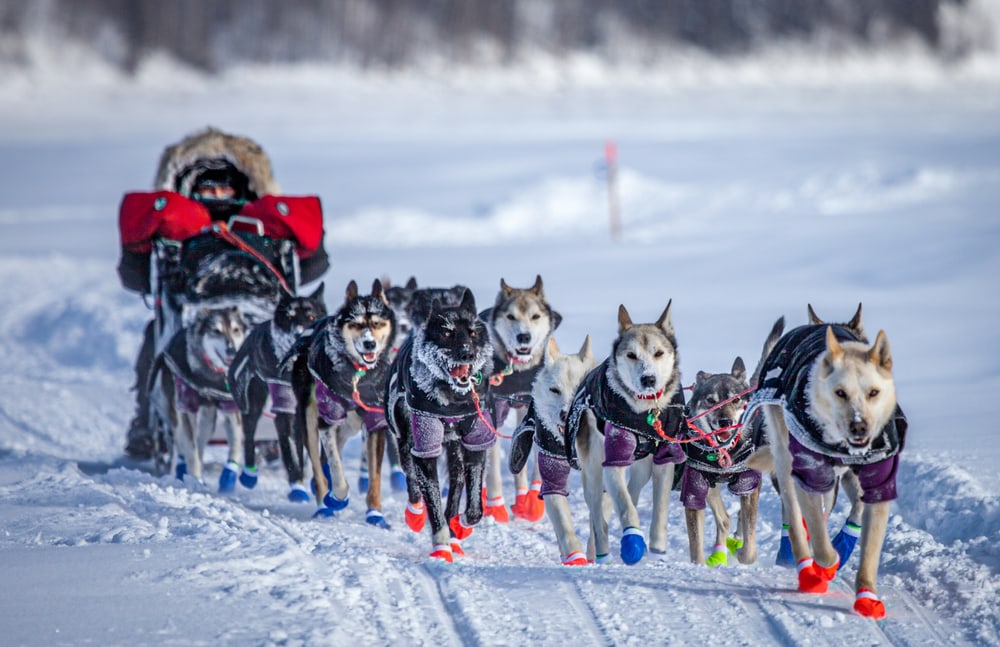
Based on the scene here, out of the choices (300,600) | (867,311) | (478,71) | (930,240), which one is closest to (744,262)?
(930,240)

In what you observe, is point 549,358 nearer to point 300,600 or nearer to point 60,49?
point 300,600

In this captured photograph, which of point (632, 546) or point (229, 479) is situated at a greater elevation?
point (632, 546)

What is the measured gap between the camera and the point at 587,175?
2503 centimetres

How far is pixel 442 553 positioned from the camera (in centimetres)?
577

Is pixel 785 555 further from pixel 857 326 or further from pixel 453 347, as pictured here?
pixel 453 347

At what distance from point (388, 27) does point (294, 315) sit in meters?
34.6

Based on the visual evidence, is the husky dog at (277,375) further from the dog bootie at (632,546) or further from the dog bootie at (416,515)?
the dog bootie at (632,546)

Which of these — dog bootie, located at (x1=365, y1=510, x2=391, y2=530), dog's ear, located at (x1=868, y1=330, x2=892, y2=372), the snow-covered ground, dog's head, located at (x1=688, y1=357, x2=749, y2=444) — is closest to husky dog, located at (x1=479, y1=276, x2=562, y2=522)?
the snow-covered ground

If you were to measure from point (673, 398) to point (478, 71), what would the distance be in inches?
1312

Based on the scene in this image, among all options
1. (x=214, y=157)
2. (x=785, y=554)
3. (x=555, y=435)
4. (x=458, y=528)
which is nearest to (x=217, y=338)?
(x=214, y=157)

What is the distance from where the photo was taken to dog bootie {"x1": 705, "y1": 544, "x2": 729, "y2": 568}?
18.8 ft

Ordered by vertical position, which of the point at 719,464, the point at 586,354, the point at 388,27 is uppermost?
the point at 388,27

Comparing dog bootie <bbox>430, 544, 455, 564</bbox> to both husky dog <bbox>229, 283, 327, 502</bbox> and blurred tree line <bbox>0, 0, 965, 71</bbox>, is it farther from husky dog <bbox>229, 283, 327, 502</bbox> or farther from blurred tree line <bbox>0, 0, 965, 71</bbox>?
blurred tree line <bbox>0, 0, 965, 71</bbox>

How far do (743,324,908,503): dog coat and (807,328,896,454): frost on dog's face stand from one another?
0.15ft
